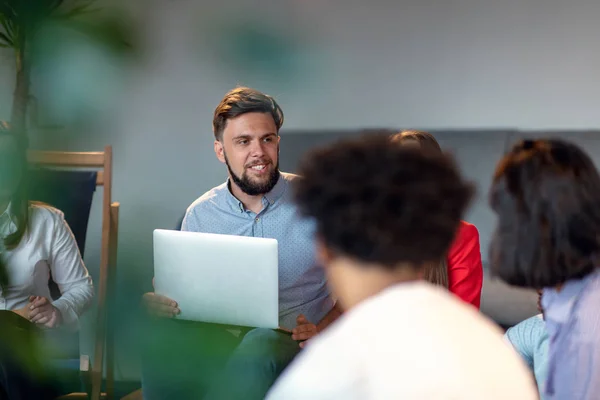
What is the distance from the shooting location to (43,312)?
1570 mm

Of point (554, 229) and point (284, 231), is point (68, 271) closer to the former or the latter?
point (284, 231)

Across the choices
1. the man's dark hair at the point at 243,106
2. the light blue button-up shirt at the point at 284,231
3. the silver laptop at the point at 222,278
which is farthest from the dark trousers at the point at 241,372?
the man's dark hair at the point at 243,106

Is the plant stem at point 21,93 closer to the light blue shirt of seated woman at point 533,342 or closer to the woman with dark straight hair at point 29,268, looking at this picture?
the woman with dark straight hair at point 29,268

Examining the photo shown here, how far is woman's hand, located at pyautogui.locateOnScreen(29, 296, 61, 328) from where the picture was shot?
154 centimetres

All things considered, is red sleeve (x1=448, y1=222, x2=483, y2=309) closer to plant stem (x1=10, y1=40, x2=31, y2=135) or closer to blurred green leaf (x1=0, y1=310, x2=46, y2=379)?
blurred green leaf (x1=0, y1=310, x2=46, y2=379)

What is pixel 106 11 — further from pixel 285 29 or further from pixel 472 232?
pixel 472 232

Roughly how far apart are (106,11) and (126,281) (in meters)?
0.19

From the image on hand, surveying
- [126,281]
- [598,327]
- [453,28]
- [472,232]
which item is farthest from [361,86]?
[126,281]

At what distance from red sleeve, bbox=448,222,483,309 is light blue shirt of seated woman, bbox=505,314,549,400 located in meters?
0.36

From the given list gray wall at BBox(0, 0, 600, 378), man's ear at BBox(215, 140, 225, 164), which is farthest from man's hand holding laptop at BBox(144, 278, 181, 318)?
gray wall at BBox(0, 0, 600, 378)

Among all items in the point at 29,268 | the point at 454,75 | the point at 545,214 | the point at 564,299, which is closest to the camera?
the point at 29,268

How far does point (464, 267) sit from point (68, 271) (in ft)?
3.30

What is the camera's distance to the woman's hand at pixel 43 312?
1535 mm

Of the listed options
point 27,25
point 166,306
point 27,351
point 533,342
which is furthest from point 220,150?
point 27,25
